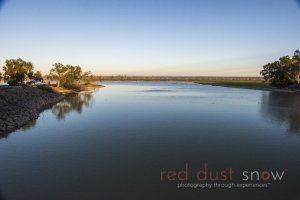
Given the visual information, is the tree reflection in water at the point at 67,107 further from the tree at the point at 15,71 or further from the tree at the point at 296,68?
the tree at the point at 296,68

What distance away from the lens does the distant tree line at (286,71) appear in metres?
100

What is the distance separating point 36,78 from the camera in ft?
250

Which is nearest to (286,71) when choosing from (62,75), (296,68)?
(296,68)

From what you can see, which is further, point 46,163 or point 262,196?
point 46,163

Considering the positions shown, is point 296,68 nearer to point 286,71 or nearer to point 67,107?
point 286,71

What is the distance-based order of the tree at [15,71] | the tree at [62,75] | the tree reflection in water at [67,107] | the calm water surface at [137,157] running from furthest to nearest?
the tree at [62,75]
the tree at [15,71]
the tree reflection in water at [67,107]
the calm water surface at [137,157]

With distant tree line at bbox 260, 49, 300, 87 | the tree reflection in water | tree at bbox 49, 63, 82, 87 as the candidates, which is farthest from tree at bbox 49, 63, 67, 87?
distant tree line at bbox 260, 49, 300, 87

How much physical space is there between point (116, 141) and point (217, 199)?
1206 centimetres

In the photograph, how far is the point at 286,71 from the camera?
102188 mm

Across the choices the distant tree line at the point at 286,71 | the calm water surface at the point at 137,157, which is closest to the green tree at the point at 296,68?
the distant tree line at the point at 286,71

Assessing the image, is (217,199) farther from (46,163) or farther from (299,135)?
(299,135)

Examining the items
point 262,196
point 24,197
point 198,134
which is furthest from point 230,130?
point 24,197

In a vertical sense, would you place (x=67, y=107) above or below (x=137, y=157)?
above

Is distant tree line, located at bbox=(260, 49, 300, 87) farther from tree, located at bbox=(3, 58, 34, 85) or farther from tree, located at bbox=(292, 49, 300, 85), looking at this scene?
tree, located at bbox=(3, 58, 34, 85)
